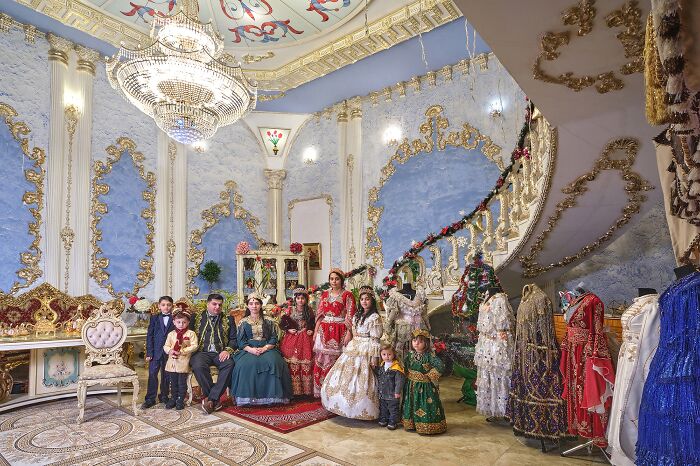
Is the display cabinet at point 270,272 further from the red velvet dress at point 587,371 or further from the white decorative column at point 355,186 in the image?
the red velvet dress at point 587,371

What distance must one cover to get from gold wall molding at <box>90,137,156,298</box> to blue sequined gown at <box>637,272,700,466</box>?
A: 911 centimetres

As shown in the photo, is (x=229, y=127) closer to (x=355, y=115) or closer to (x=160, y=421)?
(x=355, y=115)

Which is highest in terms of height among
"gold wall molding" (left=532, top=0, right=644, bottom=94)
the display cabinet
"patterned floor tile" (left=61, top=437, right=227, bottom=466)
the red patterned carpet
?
"gold wall molding" (left=532, top=0, right=644, bottom=94)

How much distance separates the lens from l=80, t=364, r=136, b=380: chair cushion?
17.1 feet

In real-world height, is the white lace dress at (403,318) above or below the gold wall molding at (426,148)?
below

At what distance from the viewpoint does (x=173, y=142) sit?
10.2 metres

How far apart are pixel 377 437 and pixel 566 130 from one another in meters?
3.57

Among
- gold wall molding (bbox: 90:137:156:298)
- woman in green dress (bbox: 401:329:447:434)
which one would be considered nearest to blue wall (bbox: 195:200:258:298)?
gold wall molding (bbox: 90:137:156:298)

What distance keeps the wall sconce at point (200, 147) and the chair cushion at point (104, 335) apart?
5.95 m

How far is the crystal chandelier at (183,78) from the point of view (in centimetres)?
588

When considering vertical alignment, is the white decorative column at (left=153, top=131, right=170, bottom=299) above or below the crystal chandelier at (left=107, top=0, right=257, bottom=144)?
below

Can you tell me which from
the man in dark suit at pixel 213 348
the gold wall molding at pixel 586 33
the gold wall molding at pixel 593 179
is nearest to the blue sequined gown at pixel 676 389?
the gold wall molding at pixel 586 33

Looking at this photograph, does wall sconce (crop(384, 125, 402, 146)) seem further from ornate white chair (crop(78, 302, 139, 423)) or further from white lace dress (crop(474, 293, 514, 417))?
ornate white chair (crop(78, 302, 139, 423))

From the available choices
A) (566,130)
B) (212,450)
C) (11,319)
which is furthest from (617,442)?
(11,319)
